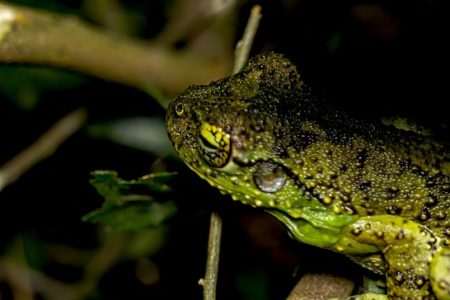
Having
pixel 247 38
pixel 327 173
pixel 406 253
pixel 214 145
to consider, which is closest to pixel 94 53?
pixel 247 38

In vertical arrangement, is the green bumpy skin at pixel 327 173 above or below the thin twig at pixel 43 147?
below

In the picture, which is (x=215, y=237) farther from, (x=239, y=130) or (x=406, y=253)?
(x=406, y=253)

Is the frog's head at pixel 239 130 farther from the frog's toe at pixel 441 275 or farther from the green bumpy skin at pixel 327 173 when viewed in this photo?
the frog's toe at pixel 441 275

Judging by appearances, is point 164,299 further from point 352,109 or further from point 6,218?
point 352,109

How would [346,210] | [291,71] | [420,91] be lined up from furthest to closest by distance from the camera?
[420,91], [291,71], [346,210]

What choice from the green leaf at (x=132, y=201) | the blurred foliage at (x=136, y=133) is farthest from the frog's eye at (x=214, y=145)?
the blurred foliage at (x=136, y=133)

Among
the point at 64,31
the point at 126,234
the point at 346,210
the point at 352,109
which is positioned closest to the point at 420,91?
the point at 352,109

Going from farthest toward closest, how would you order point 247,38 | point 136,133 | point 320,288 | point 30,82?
point 136,133, point 30,82, point 247,38, point 320,288
